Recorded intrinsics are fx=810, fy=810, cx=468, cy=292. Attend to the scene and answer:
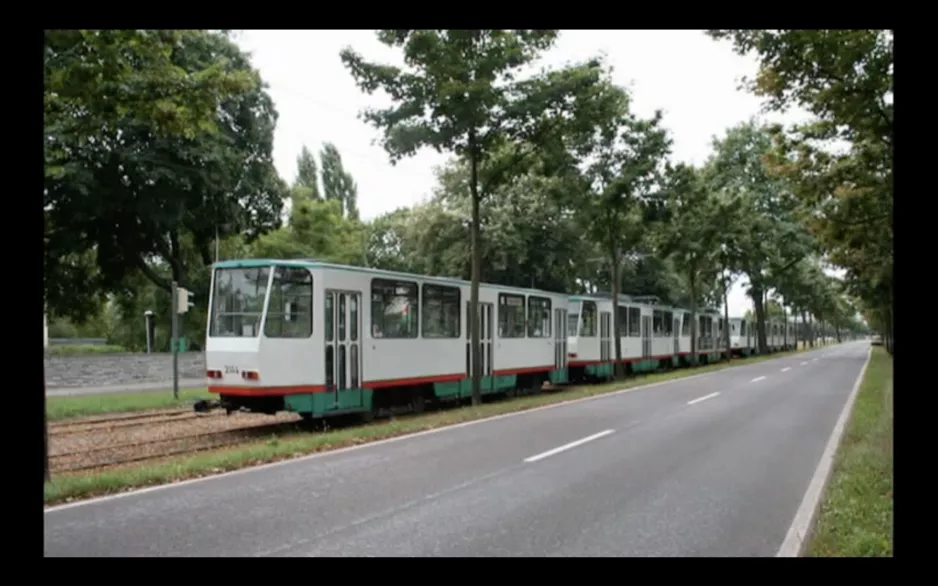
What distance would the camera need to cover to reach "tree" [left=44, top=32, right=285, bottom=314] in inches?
1156

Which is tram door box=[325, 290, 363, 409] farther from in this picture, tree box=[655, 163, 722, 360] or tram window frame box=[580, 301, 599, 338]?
tree box=[655, 163, 722, 360]

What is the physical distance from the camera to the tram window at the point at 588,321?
1136 inches

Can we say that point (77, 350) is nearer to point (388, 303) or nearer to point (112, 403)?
point (112, 403)

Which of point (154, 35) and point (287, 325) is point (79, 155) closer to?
point (287, 325)

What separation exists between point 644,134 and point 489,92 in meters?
12.2

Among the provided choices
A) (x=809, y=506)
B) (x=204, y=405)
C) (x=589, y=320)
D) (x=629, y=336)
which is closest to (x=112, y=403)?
(x=204, y=405)

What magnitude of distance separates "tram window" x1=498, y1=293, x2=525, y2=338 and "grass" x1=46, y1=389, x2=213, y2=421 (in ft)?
26.7

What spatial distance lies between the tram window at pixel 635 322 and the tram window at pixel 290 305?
21.3 metres

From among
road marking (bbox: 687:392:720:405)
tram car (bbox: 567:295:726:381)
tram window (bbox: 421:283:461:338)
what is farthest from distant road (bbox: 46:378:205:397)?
road marking (bbox: 687:392:720:405)

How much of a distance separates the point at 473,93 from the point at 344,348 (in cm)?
618

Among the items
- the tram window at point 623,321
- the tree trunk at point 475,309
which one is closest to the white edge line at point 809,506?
the tree trunk at point 475,309

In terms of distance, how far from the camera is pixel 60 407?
18.4 metres
